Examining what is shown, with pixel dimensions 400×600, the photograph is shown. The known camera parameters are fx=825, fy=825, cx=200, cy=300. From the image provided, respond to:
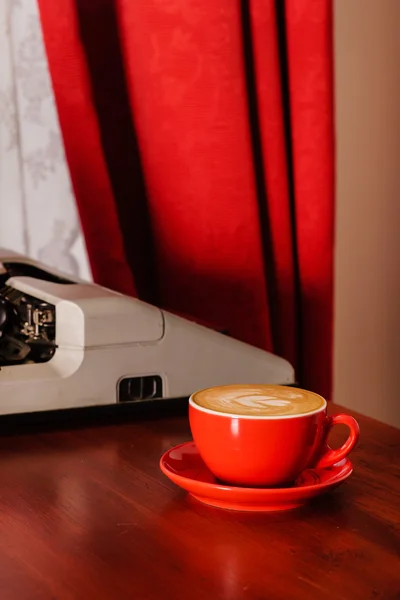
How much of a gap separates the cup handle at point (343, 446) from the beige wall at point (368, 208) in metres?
0.89

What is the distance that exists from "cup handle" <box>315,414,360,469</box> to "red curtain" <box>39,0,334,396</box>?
1.80 ft

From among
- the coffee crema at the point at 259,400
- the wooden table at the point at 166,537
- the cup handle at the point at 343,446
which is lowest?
the wooden table at the point at 166,537

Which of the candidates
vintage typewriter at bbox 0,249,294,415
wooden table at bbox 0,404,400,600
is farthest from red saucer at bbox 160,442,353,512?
vintage typewriter at bbox 0,249,294,415

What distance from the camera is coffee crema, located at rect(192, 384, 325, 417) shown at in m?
0.52

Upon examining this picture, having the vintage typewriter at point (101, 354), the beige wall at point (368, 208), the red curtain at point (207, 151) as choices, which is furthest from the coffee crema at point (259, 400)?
the beige wall at point (368, 208)

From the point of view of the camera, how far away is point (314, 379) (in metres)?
1.16

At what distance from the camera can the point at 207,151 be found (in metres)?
1.06

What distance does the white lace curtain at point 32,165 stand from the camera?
1.17 meters

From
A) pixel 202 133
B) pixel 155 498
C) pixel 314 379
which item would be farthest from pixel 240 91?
pixel 155 498

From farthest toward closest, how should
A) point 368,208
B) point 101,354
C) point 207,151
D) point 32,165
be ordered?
point 368,208 < point 32,165 < point 207,151 < point 101,354

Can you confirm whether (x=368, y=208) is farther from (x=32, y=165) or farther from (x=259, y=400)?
(x=259, y=400)

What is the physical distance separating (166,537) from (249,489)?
0.06m

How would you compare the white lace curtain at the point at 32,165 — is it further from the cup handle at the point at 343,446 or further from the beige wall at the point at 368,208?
the cup handle at the point at 343,446

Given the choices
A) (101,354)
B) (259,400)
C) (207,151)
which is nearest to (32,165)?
(207,151)
